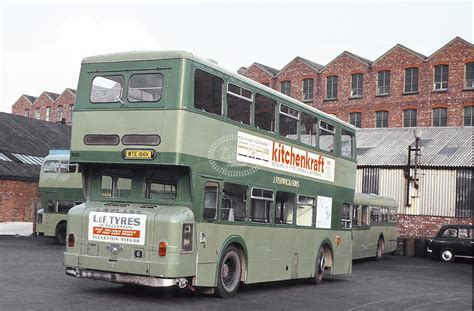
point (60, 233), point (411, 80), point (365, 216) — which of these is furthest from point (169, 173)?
point (411, 80)

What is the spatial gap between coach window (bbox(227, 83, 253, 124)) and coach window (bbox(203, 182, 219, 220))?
1406mm

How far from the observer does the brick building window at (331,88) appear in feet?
179

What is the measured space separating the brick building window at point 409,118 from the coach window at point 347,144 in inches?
1309

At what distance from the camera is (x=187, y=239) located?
11445 millimetres

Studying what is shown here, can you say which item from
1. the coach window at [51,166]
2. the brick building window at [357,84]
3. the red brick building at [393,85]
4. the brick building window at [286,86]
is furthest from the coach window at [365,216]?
the brick building window at [286,86]

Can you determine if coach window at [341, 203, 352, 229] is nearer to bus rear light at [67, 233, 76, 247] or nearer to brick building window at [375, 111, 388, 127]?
bus rear light at [67, 233, 76, 247]

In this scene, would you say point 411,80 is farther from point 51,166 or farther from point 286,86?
point 51,166

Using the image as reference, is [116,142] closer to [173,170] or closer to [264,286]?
[173,170]

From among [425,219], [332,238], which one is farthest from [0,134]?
[332,238]

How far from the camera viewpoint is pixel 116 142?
460 inches

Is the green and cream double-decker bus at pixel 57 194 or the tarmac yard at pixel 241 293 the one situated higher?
the green and cream double-decker bus at pixel 57 194

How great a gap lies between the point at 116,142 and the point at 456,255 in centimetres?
2081

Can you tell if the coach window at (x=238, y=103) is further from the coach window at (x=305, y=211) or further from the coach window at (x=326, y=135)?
the coach window at (x=326, y=135)

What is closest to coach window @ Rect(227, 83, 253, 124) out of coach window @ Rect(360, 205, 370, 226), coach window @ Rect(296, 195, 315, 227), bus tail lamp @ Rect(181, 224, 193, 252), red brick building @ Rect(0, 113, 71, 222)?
bus tail lamp @ Rect(181, 224, 193, 252)
